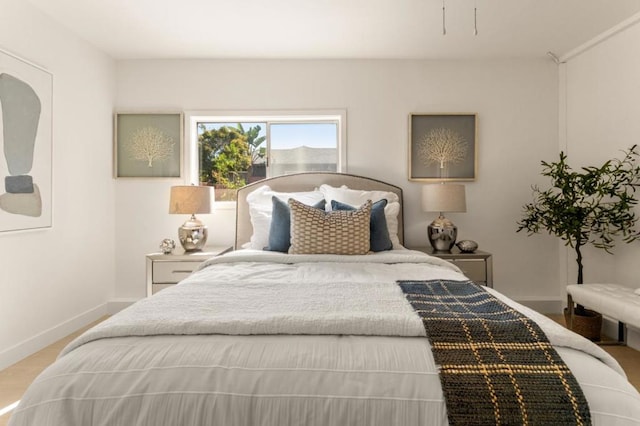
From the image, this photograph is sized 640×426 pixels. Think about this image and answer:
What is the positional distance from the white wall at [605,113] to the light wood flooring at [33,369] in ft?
0.77

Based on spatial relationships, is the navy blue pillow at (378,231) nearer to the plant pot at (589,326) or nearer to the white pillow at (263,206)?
the white pillow at (263,206)

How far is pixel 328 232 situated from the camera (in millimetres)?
2619

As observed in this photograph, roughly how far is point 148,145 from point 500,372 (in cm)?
367

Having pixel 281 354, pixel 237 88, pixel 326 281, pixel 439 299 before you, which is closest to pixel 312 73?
pixel 237 88

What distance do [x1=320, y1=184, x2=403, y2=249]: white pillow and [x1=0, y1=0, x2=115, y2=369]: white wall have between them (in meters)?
2.03

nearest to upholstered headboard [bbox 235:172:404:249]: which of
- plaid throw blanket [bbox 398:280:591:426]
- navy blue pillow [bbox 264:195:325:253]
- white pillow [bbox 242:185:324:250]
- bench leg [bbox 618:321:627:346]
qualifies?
white pillow [bbox 242:185:324:250]

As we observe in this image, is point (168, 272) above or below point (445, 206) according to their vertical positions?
below

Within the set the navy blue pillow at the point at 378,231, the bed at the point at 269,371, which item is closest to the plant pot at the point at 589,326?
the navy blue pillow at the point at 378,231

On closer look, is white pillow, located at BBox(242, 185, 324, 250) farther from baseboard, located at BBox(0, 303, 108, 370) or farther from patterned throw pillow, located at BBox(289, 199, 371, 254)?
baseboard, located at BBox(0, 303, 108, 370)

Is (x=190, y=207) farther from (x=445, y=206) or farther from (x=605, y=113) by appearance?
(x=605, y=113)

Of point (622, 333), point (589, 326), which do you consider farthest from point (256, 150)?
point (622, 333)

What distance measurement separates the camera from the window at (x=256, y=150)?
156 inches

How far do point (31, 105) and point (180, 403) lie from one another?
269 centimetres

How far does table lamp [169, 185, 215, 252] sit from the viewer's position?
11.0 ft
